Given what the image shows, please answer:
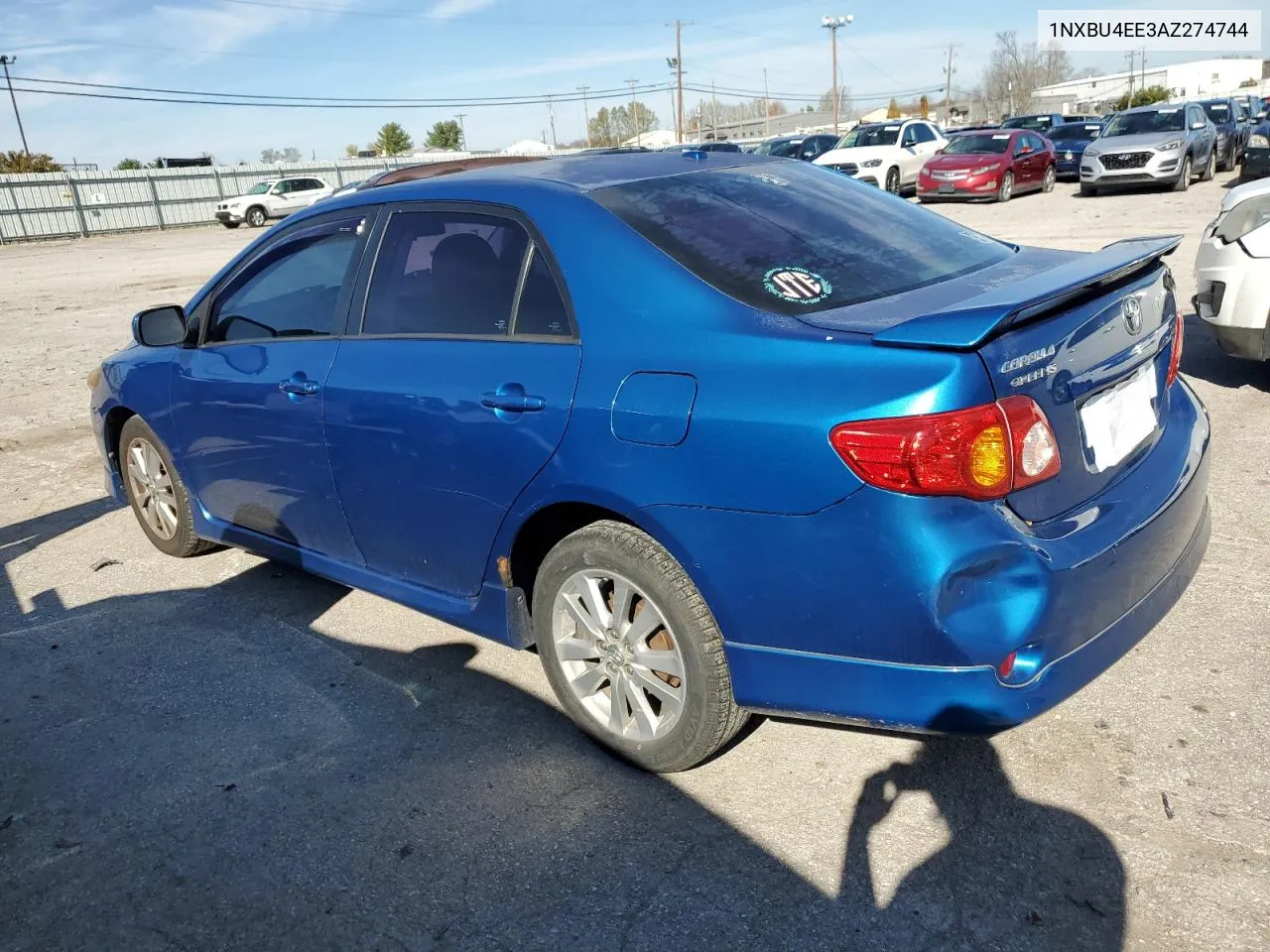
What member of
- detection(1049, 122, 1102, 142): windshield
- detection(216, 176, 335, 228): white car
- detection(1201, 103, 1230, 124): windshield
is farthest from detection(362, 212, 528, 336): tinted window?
detection(216, 176, 335, 228): white car

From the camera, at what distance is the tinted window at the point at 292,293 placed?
12.3 feet

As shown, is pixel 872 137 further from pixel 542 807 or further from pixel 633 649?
pixel 542 807

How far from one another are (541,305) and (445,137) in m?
98.5

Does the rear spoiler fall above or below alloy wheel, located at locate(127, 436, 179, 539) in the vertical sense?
above

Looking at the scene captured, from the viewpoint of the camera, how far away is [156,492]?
4.92 metres

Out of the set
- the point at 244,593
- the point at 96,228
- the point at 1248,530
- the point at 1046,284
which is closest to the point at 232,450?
the point at 244,593

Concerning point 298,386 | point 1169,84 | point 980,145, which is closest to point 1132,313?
point 298,386

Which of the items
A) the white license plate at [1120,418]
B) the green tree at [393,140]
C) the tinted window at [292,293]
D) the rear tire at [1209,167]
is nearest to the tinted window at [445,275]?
the tinted window at [292,293]

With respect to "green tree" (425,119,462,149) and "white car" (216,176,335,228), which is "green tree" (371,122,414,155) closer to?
"green tree" (425,119,462,149)

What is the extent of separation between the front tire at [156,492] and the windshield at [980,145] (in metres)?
20.8

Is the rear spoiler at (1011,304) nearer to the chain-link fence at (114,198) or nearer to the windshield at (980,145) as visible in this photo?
the windshield at (980,145)

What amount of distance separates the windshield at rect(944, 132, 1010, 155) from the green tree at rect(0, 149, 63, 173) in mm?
39778

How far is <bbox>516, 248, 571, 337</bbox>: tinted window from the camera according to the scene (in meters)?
2.97

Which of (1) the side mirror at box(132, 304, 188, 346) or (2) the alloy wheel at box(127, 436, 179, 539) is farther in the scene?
(2) the alloy wheel at box(127, 436, 179, 539)
